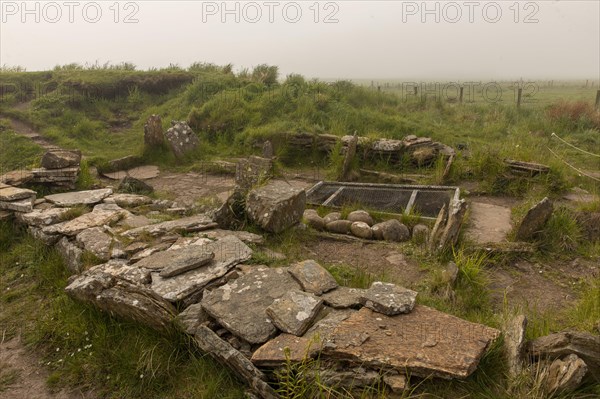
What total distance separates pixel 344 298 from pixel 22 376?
9.17ft

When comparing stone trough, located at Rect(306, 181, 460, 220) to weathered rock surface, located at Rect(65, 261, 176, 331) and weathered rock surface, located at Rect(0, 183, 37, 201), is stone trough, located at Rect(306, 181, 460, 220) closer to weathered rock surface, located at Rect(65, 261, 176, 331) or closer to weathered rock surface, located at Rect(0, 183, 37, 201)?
weathered rock surface, located at Rect(65, 261, 176, 331)

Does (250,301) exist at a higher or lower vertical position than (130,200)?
lower

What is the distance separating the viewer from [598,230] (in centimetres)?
550

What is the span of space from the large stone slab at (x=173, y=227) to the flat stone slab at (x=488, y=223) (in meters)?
3.55

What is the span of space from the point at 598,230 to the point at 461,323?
3.79 metres

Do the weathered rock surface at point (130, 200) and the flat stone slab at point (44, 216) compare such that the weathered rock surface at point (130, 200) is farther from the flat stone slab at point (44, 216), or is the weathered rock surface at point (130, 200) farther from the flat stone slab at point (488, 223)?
the flat stone slab at point (488, 223)

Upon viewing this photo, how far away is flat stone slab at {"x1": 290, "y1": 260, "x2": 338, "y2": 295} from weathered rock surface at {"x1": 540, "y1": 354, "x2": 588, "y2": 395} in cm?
173

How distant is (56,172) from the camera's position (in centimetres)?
682

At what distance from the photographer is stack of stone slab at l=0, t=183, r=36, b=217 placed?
564cm

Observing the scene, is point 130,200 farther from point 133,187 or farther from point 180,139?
point 180,139

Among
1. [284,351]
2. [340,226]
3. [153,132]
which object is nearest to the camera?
[284,351]

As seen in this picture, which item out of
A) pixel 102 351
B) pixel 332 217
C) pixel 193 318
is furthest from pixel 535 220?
pixel 102 351

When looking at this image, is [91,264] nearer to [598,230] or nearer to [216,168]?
[216,168]

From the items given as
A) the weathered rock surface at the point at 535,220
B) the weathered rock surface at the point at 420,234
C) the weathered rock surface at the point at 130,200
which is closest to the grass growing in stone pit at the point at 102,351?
the weathered rock surface at the point at 130,200
